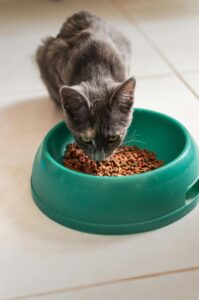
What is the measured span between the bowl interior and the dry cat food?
0.04 m

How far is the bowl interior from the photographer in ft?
6.46

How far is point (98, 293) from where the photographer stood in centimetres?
151

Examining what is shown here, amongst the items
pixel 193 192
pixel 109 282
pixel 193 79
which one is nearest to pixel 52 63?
pixel 193 79

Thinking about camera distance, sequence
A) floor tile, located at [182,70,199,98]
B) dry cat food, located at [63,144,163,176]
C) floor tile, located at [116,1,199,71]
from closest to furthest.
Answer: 1. dry cat food, located at [63,144,163,176]
2. floor tile, located at [182,70,199,98]
3. floor tile, located at [116,1,199,71]

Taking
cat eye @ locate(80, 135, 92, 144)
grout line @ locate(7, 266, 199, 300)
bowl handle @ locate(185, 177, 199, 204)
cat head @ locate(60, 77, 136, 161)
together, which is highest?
cat head @ locate(60, 77, 136, 161)

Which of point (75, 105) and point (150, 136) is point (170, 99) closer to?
point (150, 136)

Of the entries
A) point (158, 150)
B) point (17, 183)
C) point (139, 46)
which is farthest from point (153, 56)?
point (17, 183)

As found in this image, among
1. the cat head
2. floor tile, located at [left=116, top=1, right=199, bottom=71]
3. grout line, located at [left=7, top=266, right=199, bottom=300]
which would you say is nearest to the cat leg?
the cat head

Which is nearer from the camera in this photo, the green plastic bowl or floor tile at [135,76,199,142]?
the green plastic bowl

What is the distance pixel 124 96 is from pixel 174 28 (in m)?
1.75

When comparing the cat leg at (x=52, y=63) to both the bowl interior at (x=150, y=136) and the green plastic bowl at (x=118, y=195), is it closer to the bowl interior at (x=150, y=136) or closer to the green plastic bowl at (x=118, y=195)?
the bowl interior at (x=150, y=136)

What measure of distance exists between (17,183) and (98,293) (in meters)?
0.63

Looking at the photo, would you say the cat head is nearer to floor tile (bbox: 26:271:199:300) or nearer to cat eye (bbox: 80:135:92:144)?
cat eye (bbox: 80:135:92:144)

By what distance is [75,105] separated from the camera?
1.74m
